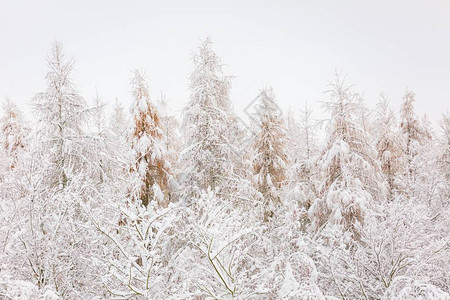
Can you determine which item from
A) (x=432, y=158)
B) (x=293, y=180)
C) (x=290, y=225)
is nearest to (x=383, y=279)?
(x=290, y=225)

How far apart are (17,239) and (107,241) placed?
2689mm

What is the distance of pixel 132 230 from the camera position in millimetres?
6969

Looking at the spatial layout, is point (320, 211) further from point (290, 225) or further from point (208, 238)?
A: point (208, 238)

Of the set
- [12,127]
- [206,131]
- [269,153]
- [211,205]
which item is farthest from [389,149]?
[12,127]

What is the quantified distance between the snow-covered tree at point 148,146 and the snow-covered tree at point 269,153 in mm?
5850

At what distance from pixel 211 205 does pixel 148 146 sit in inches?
325

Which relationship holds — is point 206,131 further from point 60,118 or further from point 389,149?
point 389,149

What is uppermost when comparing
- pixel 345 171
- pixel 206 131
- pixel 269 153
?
pixel 206 131

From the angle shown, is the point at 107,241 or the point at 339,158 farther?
the point at 339,158

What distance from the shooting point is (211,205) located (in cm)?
710

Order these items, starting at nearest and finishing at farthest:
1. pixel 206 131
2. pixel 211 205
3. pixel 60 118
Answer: pixel 211 205 < pixel 60 118 < pixel 206 131

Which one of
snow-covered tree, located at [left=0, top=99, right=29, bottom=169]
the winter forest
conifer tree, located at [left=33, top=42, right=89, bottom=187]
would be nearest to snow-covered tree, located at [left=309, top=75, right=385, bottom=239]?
the winter forest

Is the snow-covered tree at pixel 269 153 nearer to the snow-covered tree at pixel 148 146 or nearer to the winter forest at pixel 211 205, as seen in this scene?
the winter forest at pixel 211 205

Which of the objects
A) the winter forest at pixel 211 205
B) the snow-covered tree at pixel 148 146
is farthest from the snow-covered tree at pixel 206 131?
the snow-covered tree at pixel 148 146
